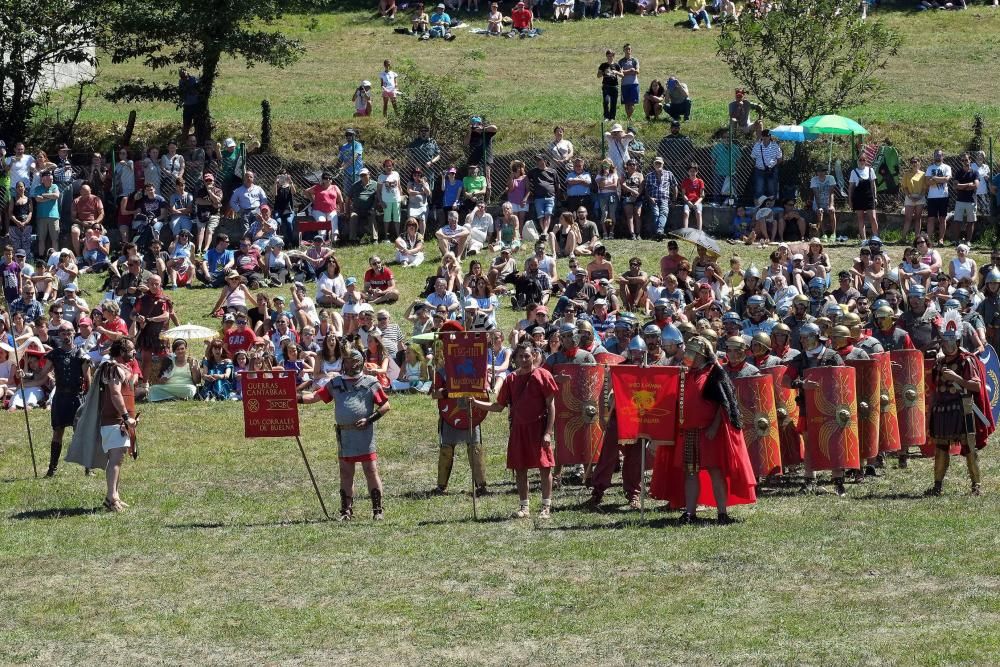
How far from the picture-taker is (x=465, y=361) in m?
14.9

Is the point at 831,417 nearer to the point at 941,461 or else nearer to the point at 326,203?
the point at 941,461

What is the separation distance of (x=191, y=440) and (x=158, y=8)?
1407 centimetres

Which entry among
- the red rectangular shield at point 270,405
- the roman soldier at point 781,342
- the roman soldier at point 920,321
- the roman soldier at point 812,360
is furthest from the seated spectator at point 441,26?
the red rectangular shield at point 270,405

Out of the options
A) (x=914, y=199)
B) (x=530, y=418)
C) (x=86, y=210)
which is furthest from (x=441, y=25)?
(x=530, y=418)

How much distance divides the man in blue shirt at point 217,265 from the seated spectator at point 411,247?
265 centimetres

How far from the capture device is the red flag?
47.1 feet

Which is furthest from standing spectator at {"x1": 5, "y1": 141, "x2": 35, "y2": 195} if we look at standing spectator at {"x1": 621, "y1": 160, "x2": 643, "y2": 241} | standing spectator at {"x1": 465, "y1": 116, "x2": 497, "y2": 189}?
standing spectator at {"x1": 621, "y1": 160, "x2": 643, "y2": 241}

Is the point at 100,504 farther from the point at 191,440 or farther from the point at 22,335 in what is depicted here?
the point at 22,335

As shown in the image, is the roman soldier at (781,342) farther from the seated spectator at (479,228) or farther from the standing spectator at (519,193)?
the standing spectator at (519,193)

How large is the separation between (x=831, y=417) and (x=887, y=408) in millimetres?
840

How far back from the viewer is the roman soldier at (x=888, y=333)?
55.0 ft

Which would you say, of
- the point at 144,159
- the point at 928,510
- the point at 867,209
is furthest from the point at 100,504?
the point at 867,209

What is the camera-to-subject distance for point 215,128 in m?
33.4

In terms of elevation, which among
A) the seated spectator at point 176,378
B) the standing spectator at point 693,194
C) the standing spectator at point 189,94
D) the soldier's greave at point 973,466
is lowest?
the soldier's greave at point 973,466
